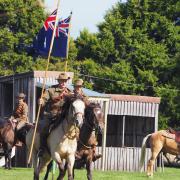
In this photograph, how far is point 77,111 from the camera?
1446cm

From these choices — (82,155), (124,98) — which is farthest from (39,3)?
(124,98)

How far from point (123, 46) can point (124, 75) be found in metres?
1.99

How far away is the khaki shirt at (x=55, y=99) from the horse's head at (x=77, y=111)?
729 mm

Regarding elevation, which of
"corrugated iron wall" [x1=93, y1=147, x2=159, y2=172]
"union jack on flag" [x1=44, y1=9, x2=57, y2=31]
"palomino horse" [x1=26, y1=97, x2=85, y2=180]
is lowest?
"corrugated iron wall" [x1=93, y1=147, x2=159, y2=172]

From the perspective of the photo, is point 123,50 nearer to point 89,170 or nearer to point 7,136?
point 7,136

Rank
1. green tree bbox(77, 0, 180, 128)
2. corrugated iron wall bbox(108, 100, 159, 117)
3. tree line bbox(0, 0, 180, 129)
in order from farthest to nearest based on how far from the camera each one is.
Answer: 1. tree line bbox(0, 0, 180, 129)
2. green tree bbox(77, 0, 180, 128)
3. corrugated iron wall bbox(108, 100, 159, 117)

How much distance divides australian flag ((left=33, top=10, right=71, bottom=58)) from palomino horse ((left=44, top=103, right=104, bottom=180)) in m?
2.39

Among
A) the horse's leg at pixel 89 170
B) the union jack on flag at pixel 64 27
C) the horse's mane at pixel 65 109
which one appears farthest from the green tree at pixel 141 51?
the horse's mane at pixel 65 109

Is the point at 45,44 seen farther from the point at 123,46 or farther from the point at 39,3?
the point at 123,46

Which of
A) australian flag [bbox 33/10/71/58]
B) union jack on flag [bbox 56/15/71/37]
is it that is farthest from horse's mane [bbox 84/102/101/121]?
union jack on flag [bbox 56/15/71/37]

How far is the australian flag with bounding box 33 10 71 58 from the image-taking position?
1884 centimetres

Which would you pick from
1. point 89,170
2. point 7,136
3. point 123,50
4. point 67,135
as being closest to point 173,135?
point 7,136

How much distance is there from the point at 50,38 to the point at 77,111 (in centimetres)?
473

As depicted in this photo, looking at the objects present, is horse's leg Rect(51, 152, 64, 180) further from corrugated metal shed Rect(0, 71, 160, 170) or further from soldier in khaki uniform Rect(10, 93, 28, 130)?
corrugated metal shed Rect(0, 71, 160, 170)
